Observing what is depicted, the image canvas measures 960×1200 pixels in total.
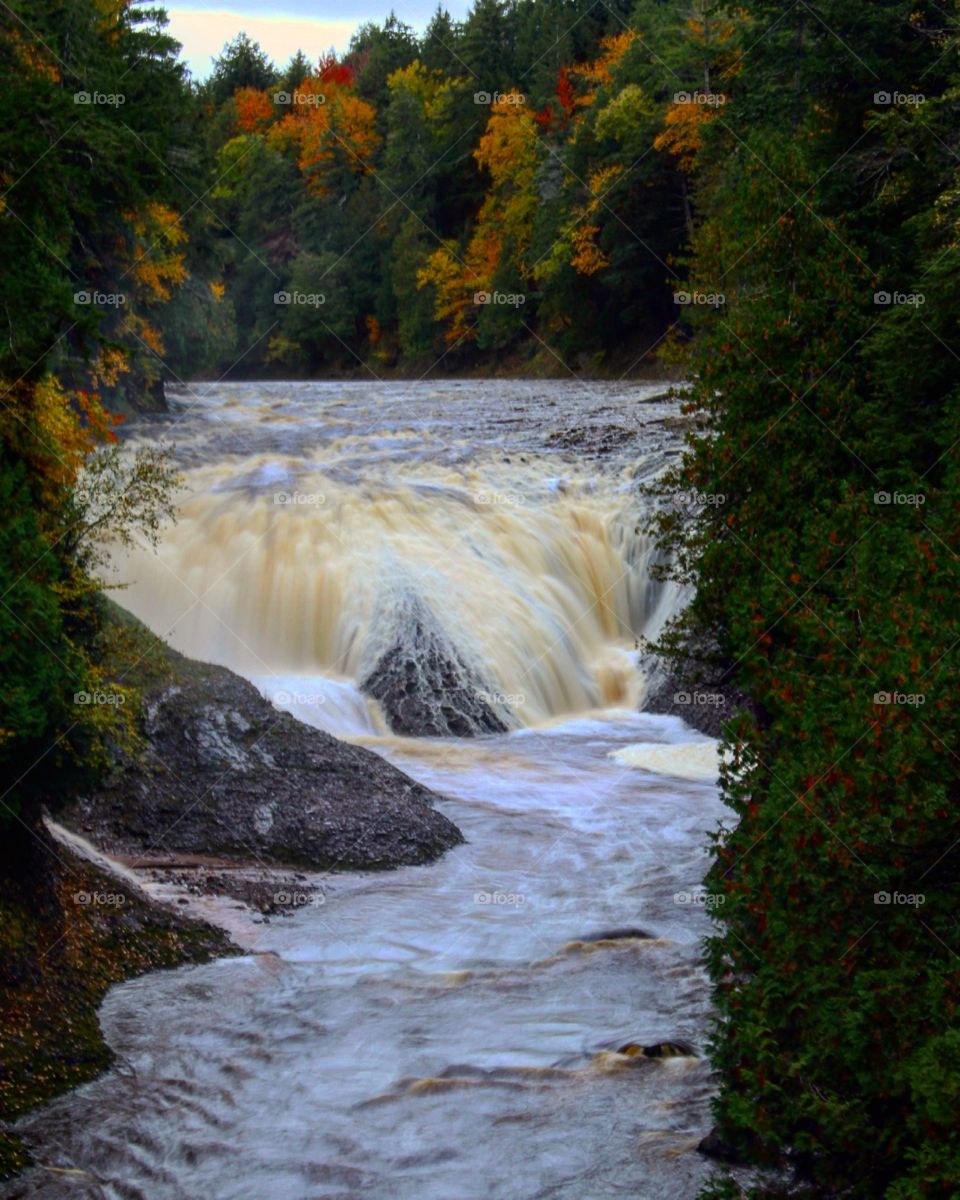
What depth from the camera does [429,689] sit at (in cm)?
1759

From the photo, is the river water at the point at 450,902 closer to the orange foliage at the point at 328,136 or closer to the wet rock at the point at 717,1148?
the wet rock at the point at 717,1148

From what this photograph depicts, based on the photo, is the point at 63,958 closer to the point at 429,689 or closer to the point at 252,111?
the point at 429,689

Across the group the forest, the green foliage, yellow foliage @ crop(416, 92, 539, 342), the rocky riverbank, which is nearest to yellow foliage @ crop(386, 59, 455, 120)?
yellow foliage @ crop(416, 92, 539, 342)

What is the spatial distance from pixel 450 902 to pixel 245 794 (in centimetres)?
193

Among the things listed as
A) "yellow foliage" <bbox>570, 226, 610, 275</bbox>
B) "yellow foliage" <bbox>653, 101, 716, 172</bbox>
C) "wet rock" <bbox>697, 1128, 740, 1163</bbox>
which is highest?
"yellow foliage" <bbox>653, 101, 716, 172</bbox>

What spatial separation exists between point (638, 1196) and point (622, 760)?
9746 millimetres

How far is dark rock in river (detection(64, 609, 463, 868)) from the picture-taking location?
35.2 ft

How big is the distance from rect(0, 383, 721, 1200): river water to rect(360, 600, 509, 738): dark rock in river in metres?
0.18

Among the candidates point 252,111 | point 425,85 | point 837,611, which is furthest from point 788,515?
point 252,111

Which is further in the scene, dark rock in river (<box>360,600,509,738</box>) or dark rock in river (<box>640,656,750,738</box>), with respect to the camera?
dark rock in river (<box>360,600,509,738</box>)

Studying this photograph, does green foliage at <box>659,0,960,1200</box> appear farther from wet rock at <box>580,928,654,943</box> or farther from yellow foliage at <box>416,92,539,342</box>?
yellow foliage at <box>416,92,539,342</box>

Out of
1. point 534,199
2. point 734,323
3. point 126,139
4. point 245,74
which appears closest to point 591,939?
point 734,323

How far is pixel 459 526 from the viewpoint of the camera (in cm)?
2239

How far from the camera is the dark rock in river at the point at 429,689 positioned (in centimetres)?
1706
